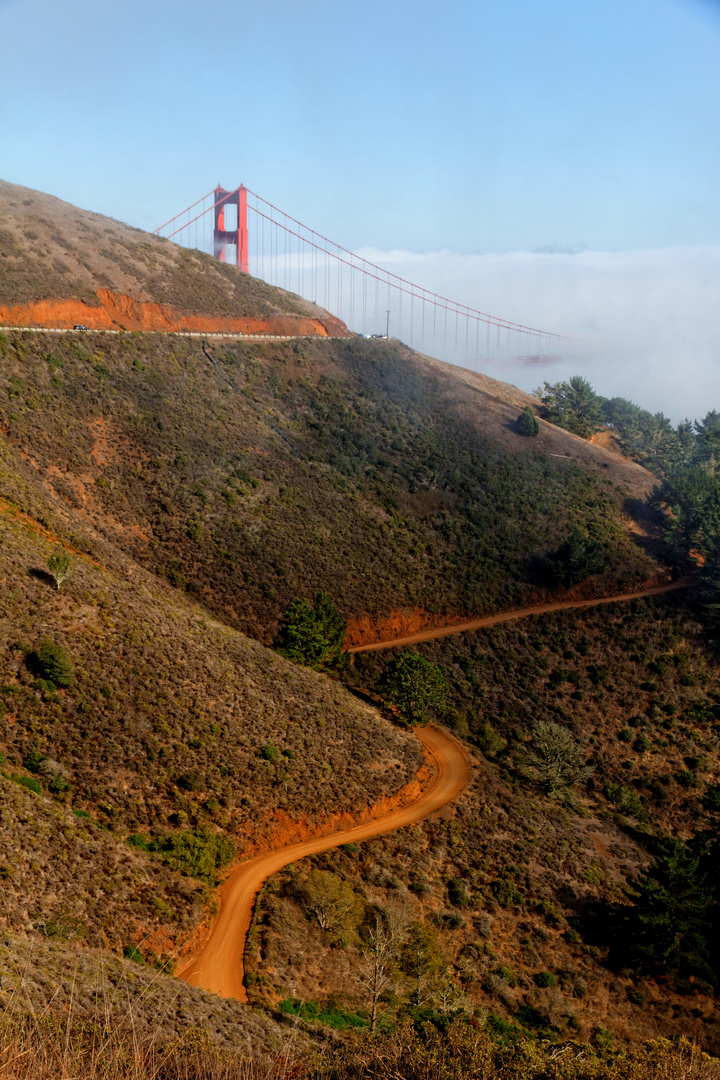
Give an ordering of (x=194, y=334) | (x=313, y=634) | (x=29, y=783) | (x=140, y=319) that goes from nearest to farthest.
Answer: (x=29, y=783) → (x=313, y=634) → (x=140, y=319) → (x=194, y=334)

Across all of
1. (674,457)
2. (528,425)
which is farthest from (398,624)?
(674,457)

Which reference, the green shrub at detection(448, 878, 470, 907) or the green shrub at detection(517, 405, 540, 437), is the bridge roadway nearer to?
the green shrub at detection(517, 405, 540, 437)

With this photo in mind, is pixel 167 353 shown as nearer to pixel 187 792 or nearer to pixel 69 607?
pixel 69 607

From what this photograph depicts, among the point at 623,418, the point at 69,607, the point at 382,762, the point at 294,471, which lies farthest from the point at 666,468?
the point at 69,607

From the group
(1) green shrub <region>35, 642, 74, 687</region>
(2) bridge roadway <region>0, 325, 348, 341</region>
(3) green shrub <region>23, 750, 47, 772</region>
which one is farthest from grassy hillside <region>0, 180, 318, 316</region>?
(3) green shrub <region>23, 750, 47, 772</region>

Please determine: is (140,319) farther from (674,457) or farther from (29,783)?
(674,457)

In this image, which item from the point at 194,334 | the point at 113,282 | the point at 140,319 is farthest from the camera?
the point at 194,334

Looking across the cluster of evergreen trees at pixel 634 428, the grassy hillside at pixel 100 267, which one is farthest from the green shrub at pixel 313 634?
the cluster of evergreen trees at pixel 634 428
